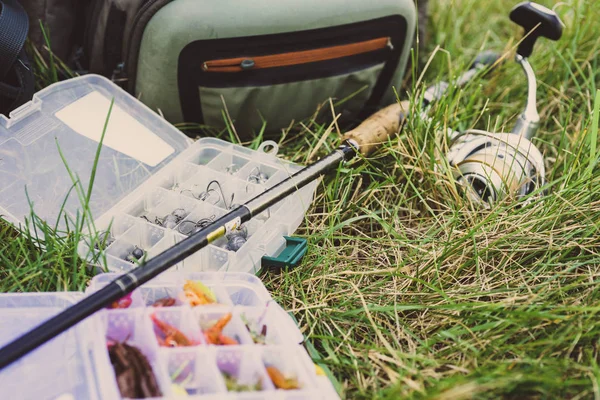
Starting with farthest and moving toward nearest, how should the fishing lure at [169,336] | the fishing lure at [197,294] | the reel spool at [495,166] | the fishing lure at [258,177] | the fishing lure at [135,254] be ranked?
the fishing lure at [258,177]
the reel spool at [495,166]
the fishing lure at [135,254]
the fishing lure at [197,294]
the fishing lure at [169,336]

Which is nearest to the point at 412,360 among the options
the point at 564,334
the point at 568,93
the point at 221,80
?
the point at 564,334

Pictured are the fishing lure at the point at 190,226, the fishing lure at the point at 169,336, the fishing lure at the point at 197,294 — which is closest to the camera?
the fishing lure at the point at 169,336

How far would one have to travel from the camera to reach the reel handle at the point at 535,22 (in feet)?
7.16

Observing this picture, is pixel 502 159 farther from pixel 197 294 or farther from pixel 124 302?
pixel 124 302

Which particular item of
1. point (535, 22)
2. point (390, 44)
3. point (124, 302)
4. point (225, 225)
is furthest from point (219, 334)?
point (535, 22)

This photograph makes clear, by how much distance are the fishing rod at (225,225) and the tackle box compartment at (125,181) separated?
0.09 meters

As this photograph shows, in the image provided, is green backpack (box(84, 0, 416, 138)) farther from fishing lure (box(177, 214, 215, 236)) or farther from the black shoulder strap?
fishing lure (box(177, 214, 215, 236))

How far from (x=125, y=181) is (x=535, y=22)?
153 centimetres

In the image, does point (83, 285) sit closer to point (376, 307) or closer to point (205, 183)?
point (205, 183)

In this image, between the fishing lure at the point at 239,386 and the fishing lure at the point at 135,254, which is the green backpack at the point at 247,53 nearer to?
the fishing lure at the point at 135,254

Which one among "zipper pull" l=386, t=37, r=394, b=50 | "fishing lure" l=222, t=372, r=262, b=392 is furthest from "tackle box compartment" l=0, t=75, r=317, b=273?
"zipper pull" l=386, t=37, r=394, b=50

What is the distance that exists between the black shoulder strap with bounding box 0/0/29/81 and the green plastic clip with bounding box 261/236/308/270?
0.97m

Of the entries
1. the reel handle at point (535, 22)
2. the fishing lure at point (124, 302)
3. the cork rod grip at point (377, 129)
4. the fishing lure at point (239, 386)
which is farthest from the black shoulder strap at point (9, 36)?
the reel handle at point (535, 22)

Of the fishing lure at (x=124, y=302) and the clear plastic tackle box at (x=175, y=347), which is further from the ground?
the fishing lure at (x=124, y=302)
